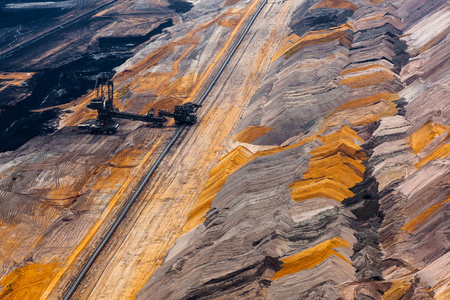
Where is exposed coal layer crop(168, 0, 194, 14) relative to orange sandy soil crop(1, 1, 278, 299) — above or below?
above

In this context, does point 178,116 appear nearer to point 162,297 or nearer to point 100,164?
point 100,164

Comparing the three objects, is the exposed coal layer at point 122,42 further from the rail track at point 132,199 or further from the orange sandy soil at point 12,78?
the rail track at point 132,199

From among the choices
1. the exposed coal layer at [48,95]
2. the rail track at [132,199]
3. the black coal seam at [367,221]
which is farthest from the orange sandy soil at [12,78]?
the black coal seam at [367,221]

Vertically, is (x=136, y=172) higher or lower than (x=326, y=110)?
lower

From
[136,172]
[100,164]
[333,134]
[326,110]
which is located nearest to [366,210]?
[333,134]

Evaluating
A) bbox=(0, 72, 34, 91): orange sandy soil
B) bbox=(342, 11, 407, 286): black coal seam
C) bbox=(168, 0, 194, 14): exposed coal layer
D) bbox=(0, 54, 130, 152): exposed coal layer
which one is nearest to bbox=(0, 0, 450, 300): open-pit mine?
bbox=(342, 11, 407, 286): black coal seam

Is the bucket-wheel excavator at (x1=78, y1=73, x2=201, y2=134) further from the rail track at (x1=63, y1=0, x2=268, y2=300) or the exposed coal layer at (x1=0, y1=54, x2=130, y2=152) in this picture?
the exposed coal layer at (x1=0, y1=54, x2=130, y2=152)

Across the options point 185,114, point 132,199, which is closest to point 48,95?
point 185,114
